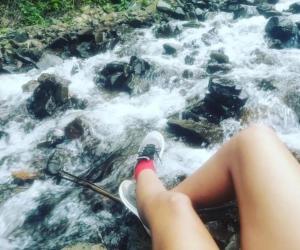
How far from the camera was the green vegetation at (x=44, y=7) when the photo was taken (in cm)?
952

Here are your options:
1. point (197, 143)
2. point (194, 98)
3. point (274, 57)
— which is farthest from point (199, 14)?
point (197, 143)

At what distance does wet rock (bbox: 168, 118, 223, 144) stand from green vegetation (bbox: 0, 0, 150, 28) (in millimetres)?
5415

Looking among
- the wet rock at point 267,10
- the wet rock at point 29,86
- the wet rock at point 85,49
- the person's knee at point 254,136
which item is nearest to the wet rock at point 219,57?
the wet rock at point 85,49

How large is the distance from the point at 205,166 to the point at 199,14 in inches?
316

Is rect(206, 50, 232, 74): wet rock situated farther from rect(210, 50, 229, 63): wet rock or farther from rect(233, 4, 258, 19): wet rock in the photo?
rect(233, 4, 258, 19): wet rock

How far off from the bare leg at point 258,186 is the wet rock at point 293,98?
11.0 feet

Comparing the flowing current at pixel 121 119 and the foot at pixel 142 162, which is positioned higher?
the foot at pixel 142 162

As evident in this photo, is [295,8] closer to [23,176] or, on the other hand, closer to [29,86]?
[29,86]

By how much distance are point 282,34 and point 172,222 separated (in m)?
6.98

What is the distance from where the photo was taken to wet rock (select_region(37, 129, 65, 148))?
18.2ft

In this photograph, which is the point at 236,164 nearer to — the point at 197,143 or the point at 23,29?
the point at 197,143

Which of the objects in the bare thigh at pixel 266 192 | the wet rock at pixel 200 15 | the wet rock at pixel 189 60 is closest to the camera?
the bare thigh at pixel 266 192

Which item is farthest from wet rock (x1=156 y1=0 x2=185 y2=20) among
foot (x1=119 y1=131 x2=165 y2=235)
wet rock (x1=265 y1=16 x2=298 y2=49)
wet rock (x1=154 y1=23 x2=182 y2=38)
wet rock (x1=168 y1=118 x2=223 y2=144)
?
foot (x1=119 y1=131 x2=165 y2=235)

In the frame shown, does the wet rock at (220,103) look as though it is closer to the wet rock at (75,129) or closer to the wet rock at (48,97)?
the wet rock at (75,129)
